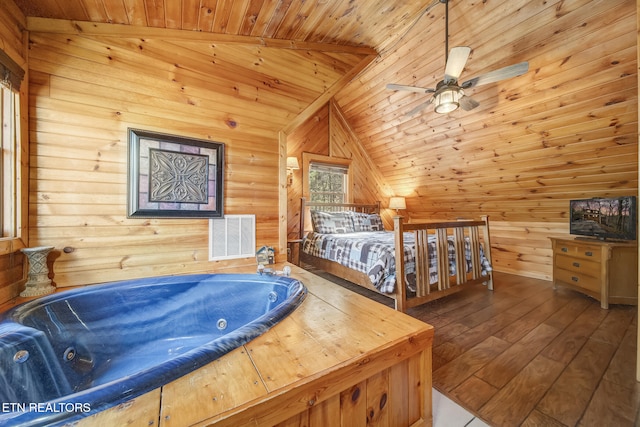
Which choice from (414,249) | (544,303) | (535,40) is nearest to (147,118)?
(414,249)

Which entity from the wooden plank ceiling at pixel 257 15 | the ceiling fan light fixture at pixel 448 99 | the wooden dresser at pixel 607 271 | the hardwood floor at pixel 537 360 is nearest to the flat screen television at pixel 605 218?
the wooden dresser at pixel 607 271

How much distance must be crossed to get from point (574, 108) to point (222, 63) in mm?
3376

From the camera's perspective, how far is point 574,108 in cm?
236

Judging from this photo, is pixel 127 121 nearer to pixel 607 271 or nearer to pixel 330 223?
pixel 330 223

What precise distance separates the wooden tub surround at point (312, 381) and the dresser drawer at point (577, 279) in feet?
9.03

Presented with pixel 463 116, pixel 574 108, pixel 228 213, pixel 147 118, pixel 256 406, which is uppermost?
pixel 463 116

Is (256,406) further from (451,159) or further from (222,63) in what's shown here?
(451,159)

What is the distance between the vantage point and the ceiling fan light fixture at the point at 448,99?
6.64ft

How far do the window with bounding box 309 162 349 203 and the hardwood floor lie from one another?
2435mm

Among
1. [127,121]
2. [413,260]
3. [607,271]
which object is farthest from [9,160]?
[607,271]

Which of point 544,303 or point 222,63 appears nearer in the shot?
point 222,63

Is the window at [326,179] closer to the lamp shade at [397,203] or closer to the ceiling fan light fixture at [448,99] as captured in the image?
the lamp shade at [397,203]

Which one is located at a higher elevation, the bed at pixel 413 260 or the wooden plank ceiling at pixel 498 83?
the wooden plank ceiling at pixel 498 83

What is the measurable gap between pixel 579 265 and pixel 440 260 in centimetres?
167
